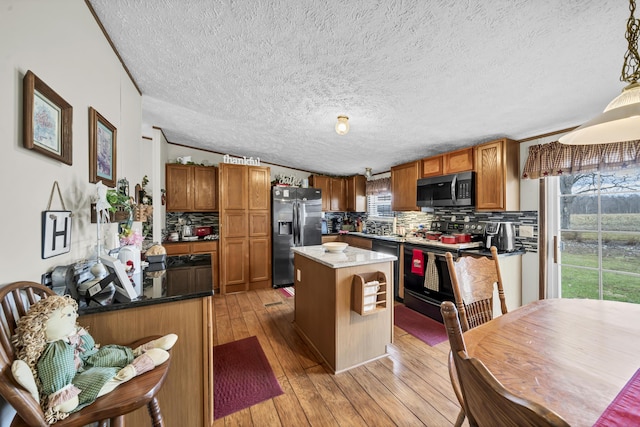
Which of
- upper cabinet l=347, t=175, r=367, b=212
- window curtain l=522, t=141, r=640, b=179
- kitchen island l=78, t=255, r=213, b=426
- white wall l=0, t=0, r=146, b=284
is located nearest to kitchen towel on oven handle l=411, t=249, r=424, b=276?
window curtain l=522, t=141, r=640, b=179

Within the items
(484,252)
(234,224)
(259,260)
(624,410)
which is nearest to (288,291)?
(259,260)

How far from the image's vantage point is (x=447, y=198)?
3217mm

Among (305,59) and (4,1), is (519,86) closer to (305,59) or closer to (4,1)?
(305,59)

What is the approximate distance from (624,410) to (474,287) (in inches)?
31.3

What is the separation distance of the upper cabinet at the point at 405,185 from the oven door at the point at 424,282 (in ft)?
2.79

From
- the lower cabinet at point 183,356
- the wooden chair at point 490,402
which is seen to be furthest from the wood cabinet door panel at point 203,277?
the wooden chair at point 490,402

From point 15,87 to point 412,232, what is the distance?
4382 mm

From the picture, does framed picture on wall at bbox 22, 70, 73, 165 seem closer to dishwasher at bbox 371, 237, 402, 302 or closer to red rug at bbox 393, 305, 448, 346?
red rug at bbox 393, 305, 448, 346

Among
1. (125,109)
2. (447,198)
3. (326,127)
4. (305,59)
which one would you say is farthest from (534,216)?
(125,109)

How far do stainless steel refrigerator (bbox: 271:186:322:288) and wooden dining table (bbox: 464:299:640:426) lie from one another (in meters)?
3.38

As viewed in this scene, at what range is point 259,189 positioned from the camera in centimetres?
412

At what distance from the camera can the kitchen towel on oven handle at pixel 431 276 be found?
2879 millimetres

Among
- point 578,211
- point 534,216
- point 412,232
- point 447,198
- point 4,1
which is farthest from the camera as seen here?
point 412,232

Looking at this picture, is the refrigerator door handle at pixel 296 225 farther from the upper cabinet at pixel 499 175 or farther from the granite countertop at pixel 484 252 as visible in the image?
the upper cabinet at pixel 499 175
